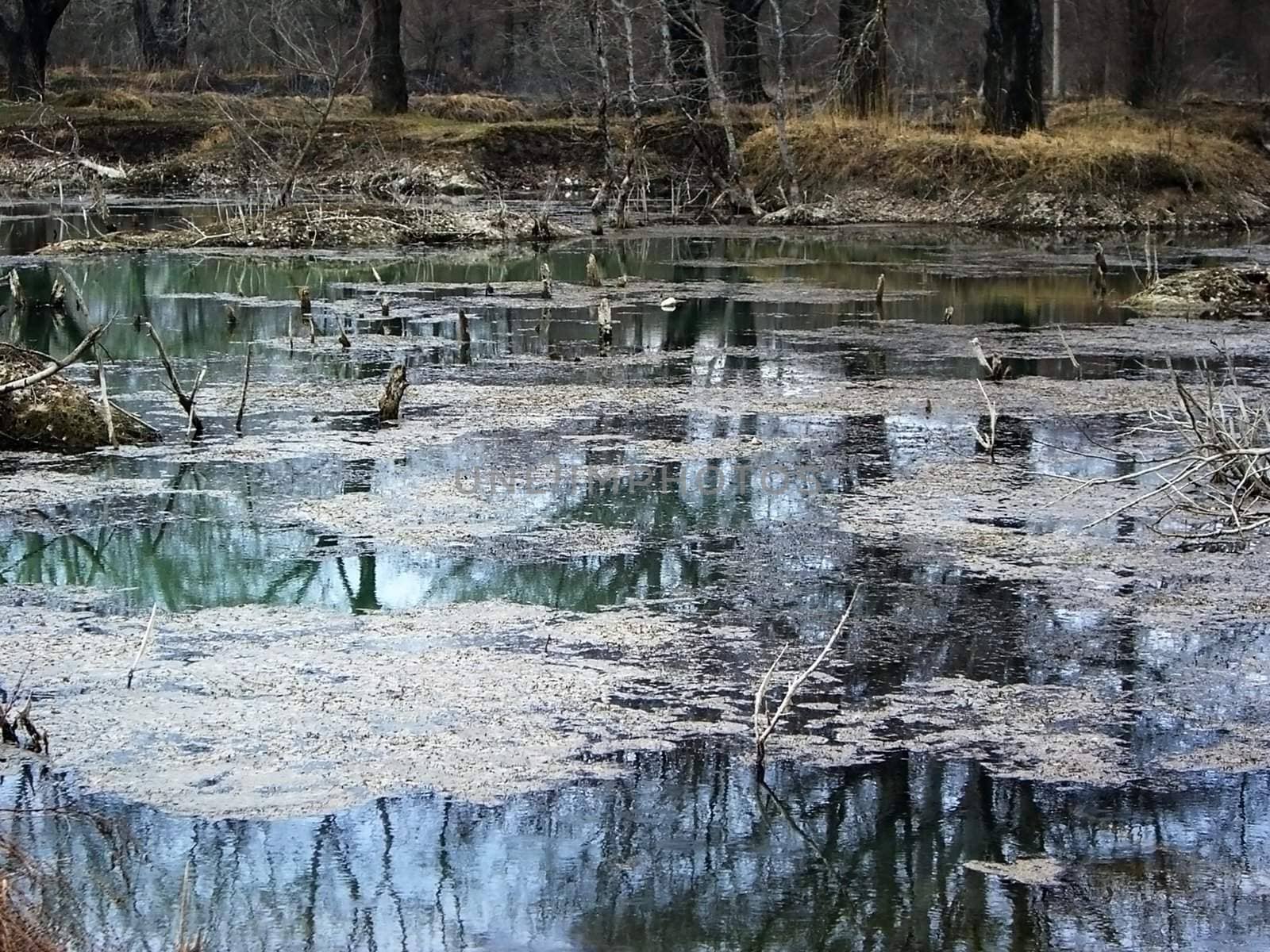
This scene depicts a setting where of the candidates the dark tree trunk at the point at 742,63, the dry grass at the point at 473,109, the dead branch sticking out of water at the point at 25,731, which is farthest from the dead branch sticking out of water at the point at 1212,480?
the dry grass at the point at 473,109

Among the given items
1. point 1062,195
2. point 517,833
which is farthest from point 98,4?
point 517,833

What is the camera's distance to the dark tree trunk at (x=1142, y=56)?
2931 cm

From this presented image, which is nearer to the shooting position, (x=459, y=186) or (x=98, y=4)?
(x=459, y=186)

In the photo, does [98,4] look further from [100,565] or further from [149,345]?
[100,565]

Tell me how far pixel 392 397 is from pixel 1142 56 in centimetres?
2386

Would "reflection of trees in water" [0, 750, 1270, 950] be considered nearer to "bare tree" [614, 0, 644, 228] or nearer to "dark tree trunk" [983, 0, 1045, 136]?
"bare tree" [614, 0, 644, 228]

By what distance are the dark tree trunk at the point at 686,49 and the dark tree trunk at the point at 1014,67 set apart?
4.06 meters

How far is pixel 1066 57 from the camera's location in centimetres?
4822

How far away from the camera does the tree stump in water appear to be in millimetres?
8875

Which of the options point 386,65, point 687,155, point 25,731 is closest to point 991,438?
point 25,731

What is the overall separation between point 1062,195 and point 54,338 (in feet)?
48.5

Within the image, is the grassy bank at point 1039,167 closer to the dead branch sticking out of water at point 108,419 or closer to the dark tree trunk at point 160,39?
the dead branch sticking out of water at point 108,419

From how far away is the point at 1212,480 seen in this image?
24.2ft

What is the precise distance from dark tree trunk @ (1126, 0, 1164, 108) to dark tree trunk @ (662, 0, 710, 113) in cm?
759
